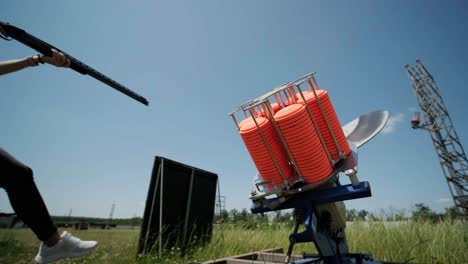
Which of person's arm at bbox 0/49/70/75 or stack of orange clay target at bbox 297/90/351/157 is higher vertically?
person's arm at bbox 0/49/70/75

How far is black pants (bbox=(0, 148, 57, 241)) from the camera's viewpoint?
179 centimetres

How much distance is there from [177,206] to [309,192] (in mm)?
4408

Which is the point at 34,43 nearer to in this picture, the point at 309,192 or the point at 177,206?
the point at 309,192

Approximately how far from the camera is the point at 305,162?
2.14 metres

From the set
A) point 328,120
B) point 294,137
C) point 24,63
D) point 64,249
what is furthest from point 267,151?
point 24,63

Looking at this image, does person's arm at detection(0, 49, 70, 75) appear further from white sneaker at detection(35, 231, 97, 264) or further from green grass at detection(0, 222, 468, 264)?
green grass at detection(0, 222, 468, 264)

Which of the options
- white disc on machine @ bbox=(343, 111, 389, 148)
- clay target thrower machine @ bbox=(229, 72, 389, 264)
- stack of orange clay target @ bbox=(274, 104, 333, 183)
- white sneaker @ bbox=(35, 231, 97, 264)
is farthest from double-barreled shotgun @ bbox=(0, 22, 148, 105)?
white disc on machine @ bbox=(343, 111, 389, 148)

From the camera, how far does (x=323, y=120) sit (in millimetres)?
2295

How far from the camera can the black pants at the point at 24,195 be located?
1.79m

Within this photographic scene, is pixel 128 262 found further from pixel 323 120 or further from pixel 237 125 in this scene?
pixel 323 120

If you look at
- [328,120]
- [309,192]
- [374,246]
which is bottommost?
[374,246]

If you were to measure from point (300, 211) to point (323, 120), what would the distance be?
89 cm

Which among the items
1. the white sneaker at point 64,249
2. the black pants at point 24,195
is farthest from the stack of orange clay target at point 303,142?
the black pants at point 24,195

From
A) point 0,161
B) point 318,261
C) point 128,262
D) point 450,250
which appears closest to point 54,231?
point 0,161
